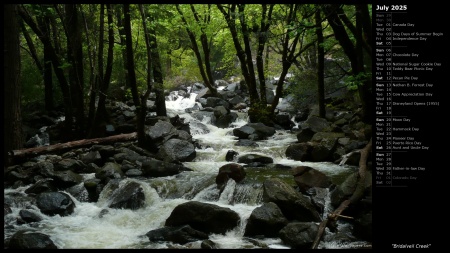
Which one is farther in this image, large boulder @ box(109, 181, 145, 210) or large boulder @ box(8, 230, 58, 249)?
large boulder @ box(109, 181, 145, 210)

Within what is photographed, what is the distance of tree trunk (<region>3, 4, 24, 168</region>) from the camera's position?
8.83 m

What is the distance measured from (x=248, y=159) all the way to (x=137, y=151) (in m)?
3.57

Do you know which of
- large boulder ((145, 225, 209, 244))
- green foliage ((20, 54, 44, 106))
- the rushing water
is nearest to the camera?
large boulder ((145, 225, 209, 244))

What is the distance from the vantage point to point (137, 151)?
1186cm

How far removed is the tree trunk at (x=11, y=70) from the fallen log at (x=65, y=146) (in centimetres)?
75

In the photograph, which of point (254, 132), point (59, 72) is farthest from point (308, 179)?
point (59, 72)

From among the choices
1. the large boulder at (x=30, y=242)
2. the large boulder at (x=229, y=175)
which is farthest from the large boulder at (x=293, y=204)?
the large boulder at (x=30, y=242)

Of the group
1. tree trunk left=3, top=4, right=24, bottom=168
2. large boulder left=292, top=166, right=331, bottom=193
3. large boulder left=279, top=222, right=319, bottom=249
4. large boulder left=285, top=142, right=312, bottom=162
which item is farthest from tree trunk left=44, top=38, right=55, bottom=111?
large boulder left=279, top=222, right=319, bottom=249

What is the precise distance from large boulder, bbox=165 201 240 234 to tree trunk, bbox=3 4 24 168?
5.23m

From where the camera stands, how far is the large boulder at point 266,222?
664 centimetres

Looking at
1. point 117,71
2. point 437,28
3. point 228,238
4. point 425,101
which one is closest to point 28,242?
point 228,238

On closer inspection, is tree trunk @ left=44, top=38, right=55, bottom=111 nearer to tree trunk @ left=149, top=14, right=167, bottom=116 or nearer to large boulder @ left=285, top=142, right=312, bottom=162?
tree trunk @ left=149, top=14, right=167, bottom=116

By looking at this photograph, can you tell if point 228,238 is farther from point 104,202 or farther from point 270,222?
point 104,202

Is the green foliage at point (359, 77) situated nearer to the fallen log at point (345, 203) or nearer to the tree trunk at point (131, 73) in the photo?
the fallen log at point (345, 203)
